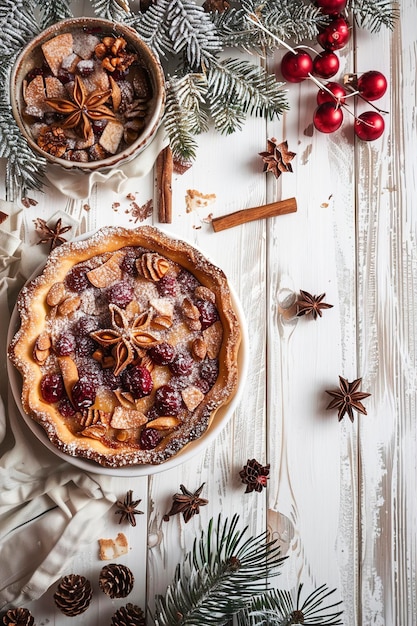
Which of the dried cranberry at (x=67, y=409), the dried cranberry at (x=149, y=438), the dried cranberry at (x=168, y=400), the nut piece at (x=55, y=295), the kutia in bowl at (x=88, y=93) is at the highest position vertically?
the kutia in bowl at (x=88, y=93)

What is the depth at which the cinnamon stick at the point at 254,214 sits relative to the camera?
248 centimetres

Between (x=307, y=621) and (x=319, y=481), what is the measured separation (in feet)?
1.55

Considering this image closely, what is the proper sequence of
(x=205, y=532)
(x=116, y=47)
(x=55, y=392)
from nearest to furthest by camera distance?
(x=55, y=392), (x=116, y=47), (x=205, y=532)

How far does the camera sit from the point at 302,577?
243cm

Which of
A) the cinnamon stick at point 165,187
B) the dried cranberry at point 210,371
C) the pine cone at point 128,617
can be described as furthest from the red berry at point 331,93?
the pine cone at point 128,617

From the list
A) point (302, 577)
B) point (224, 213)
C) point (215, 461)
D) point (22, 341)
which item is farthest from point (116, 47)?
point (302, 577)

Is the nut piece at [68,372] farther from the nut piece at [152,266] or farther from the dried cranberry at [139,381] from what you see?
the nut piece at [152,266]

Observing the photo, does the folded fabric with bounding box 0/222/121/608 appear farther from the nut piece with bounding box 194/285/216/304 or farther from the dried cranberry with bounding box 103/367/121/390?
the nut piece with bounding box 194/285/216/304

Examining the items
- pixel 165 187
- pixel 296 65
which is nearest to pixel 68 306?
pixel 165 187

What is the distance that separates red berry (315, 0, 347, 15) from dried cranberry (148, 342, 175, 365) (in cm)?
132

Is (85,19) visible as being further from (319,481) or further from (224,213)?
(319,481)

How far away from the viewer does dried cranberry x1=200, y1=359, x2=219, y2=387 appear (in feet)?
7.16

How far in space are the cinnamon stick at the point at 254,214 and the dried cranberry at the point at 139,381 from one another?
641 mm

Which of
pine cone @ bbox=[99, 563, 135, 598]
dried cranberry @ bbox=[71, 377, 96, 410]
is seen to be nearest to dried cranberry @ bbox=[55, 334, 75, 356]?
dried cranberry @ bbox=[71, 377, 96, 410]
